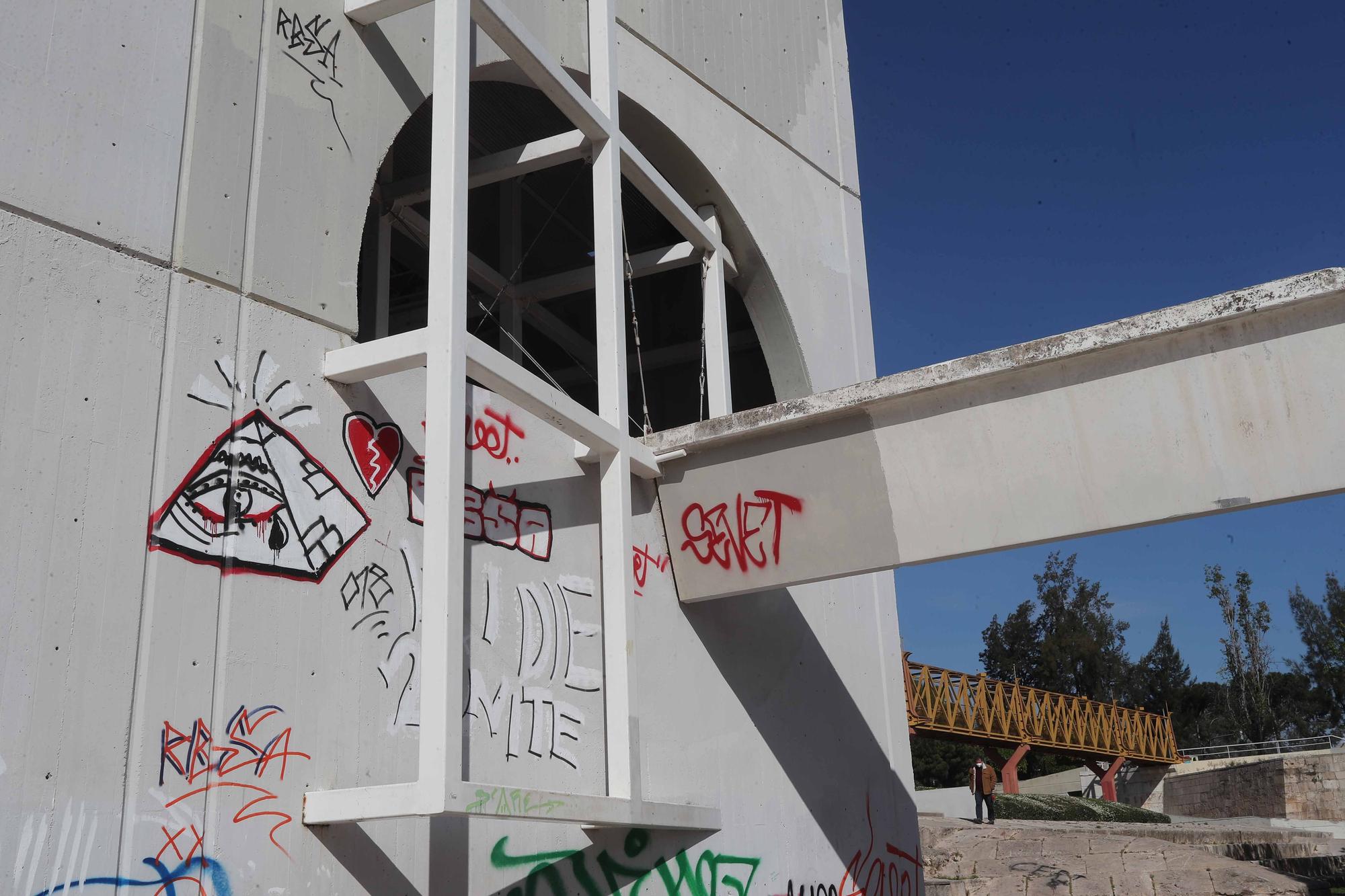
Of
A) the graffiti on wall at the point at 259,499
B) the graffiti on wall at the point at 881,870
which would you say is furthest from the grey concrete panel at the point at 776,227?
the graffiti on wall at the point at 259,499

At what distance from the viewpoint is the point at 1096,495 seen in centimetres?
654

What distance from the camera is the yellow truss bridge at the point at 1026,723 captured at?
24609 millimetres

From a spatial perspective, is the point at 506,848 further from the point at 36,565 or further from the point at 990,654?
A: the point at 990,654

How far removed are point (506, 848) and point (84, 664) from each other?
8.25 ft

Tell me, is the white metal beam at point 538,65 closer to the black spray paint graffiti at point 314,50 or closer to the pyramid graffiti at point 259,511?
the black spray paint graffiti at point 314,50

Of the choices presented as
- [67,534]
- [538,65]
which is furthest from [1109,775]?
[67,534]

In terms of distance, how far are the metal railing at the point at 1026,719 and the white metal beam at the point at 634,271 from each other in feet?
38.2

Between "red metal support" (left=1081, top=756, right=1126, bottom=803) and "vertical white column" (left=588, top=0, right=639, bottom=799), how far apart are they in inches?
1248

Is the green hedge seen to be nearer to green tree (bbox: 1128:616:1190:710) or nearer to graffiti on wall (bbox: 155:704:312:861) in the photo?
graffiti on wall (bbox: 155:704:312:861)

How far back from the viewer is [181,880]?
446 centimetres

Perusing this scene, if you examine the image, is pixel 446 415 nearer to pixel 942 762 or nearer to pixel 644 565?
pixel 644 565

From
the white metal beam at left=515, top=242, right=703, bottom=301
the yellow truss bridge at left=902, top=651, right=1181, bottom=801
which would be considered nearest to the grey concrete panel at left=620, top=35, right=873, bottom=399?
the white metal beam at left=515, top=242, right=703, bottom=301

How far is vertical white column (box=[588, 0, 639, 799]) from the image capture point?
6402 mm

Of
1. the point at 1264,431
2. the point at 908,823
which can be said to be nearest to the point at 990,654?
the point at 908,823
